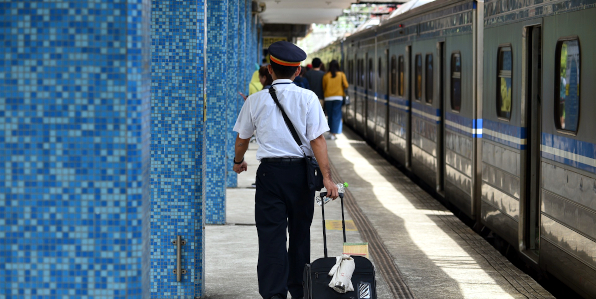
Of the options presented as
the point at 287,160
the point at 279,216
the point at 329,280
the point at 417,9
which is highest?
the point at 417,9

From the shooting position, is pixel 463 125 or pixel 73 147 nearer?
pixel 73 147

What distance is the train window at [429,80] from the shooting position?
1094cm

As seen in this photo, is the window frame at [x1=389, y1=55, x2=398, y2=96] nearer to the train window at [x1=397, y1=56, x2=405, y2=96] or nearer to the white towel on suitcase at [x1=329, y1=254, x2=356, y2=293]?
the train window at [x1=397, y1=56, x2=405, y2=96]

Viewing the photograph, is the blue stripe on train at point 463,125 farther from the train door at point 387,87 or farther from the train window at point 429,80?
the train door at point 387,87

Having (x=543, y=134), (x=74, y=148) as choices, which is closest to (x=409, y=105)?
(x=543, y=134)

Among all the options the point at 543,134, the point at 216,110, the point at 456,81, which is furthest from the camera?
the point at 456,81

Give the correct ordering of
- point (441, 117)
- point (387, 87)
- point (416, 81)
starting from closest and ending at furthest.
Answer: point (441, 117) < point (416, 81) < point (387, 87)

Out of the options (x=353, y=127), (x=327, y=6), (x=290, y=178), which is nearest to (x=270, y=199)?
(x=290, y=178)

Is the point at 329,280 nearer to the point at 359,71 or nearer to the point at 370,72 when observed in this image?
the point at 370,72

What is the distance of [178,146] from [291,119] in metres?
1.11

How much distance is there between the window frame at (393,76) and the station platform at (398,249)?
3073 mm

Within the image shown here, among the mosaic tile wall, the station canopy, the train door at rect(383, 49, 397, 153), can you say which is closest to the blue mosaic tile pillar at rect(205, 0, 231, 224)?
the mosaic tile wall

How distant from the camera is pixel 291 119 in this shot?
4816 mm

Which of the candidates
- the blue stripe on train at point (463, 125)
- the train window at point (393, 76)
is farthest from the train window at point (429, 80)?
the train window at point (393, 76)
